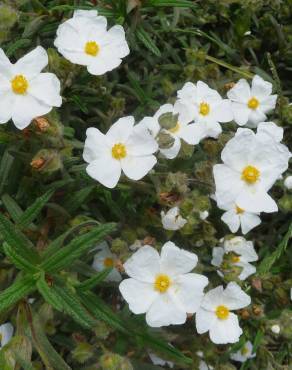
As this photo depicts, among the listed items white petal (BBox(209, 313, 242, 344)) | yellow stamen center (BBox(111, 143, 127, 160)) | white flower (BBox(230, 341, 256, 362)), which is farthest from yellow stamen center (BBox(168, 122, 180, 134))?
white flower (BBox(230, 341, 256, 362))

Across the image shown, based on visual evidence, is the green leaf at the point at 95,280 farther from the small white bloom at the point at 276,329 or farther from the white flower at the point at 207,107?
the small white bloom at the point at 276,329

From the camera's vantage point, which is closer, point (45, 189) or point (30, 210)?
point (30, 210)

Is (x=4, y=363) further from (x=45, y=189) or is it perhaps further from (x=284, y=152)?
(x=284, y=152)

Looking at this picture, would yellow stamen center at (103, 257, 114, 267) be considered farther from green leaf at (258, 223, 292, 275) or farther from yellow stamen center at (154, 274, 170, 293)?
green leaf at (258, 223, 292, 275)

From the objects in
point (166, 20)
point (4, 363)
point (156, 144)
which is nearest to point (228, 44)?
point (166, 20)

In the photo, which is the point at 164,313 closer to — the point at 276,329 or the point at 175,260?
the point at 175,260

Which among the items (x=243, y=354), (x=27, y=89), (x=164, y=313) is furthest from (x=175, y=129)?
(x=243, y=354)

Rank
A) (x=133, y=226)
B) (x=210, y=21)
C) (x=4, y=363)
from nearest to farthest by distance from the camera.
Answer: (x=4, y=363), (x=133, y=226), (x=210, y=21)
